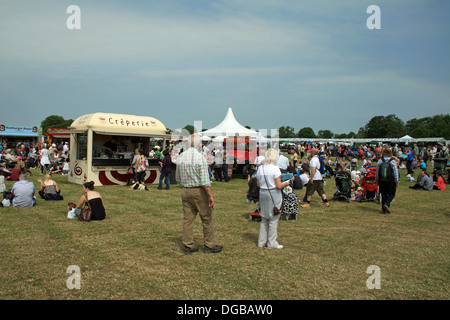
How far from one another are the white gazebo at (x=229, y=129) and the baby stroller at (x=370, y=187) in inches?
522

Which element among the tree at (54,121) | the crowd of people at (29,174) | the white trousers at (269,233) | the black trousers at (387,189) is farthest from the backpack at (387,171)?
the tree at (54,121)

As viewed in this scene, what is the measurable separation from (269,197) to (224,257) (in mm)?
1268

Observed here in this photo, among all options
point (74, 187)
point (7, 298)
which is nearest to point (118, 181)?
point (74, 187)

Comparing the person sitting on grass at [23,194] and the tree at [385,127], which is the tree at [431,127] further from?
the person sitting on grass at [23,194]

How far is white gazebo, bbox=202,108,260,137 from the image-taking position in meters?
24.2

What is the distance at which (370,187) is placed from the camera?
11227 millimetres

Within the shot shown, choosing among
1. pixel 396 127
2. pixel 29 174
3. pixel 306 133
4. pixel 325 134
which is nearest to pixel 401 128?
pixel 396 127

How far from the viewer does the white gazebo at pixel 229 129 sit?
2425 cm

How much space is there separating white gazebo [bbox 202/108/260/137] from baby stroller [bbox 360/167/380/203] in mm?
13256

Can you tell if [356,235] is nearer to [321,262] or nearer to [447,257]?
[447,257]

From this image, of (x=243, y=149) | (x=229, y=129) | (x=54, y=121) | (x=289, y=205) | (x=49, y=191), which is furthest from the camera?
(x=54, y=121)

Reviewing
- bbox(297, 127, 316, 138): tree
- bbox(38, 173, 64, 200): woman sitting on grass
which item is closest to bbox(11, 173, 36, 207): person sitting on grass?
bbox(38, 173, 64, 200): woman sitting on grass

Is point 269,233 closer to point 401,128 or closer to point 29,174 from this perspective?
point 29,174

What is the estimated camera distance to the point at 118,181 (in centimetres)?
1445
